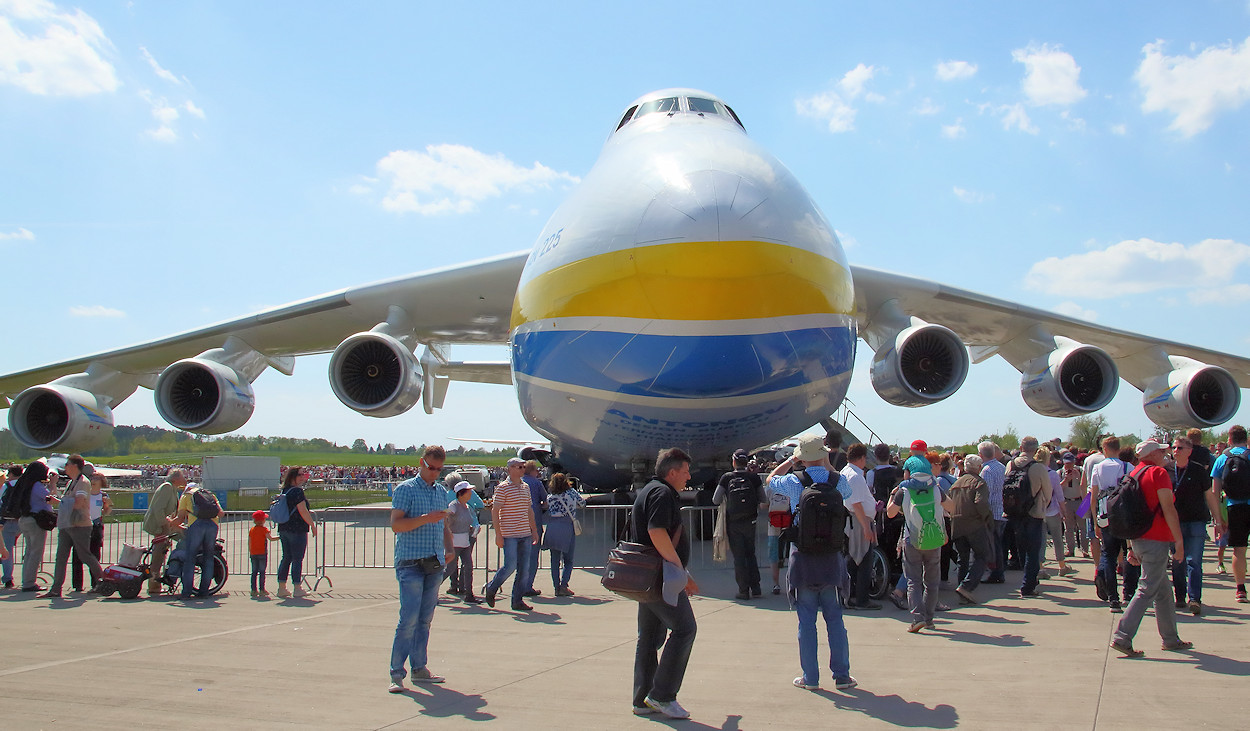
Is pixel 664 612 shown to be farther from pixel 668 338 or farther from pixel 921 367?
pixel 921 367

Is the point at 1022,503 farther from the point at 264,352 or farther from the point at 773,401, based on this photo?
the point at 264,352

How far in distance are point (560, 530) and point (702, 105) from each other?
566 cm

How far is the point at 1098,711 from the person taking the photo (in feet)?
12.7

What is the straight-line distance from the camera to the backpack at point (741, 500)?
7281 mm

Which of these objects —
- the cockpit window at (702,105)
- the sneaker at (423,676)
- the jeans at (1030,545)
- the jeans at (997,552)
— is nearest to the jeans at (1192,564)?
the jeans at (1030,545)

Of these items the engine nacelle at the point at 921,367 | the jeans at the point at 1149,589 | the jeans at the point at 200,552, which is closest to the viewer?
the jeans at the point at 1149,589

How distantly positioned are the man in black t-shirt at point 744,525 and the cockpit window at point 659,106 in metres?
5.03

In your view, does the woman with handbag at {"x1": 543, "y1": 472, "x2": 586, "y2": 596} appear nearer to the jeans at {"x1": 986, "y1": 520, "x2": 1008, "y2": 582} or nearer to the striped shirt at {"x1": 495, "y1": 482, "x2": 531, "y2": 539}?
the striped shirt at {"x1": 495, "y1": 482, "x2": 531, "y2": 539}

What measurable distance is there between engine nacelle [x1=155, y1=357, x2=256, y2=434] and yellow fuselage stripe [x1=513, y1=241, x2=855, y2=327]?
5860 millimetres

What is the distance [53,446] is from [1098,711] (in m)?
12.3

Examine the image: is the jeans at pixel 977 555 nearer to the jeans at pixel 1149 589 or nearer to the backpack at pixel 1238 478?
the backpack at pixel 1238 478

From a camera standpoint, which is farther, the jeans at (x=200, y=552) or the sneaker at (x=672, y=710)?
the jeans at (x=200, y=552)

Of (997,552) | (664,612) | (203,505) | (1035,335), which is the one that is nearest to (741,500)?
(997,552)

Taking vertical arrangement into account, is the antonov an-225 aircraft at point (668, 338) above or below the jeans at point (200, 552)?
above
